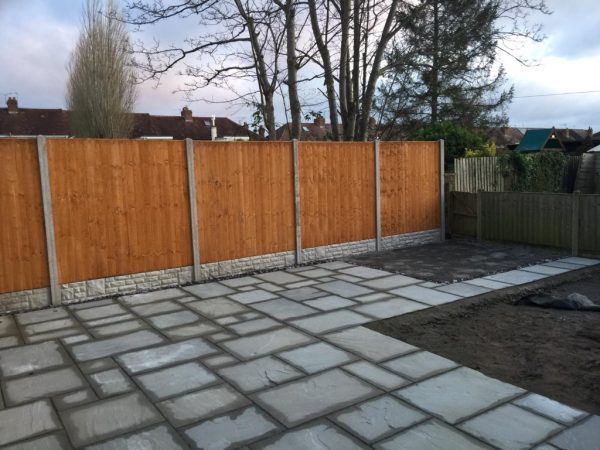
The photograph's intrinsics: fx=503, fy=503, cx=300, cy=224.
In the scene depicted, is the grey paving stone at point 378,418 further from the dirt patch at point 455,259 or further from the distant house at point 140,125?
the distant house at point 140,125

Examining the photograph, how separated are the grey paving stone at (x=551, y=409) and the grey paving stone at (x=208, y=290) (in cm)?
410

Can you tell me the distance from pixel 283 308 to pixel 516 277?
3.61 meters

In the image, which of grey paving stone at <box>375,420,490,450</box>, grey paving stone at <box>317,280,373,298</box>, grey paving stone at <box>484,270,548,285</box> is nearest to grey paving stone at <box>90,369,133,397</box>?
grey paving stone at <box>375,420,490,450</box>

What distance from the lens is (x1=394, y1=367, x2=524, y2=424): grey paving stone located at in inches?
133

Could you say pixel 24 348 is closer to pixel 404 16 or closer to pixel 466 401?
pixel 466 401

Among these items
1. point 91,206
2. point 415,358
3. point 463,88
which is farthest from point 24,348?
point 463,88

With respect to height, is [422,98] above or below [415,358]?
above

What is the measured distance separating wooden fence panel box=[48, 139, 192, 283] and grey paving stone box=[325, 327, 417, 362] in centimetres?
320

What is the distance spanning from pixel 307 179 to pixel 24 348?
5047 millimetres

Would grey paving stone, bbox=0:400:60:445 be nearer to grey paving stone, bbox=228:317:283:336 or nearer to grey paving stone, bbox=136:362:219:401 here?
grey paving stone, bbox=136:362:219:401

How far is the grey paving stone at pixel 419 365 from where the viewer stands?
4004 millimetres

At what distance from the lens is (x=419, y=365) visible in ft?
13.7

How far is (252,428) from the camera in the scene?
125 inches

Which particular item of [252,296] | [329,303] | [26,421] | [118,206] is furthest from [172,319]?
[26,421]
